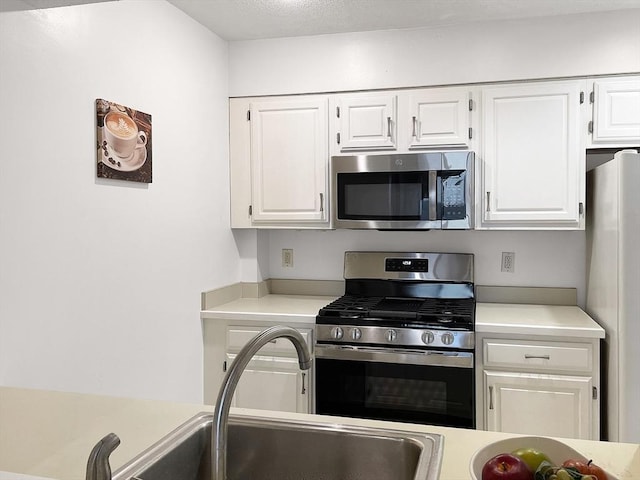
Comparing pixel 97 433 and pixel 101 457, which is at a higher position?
pixel 101 457

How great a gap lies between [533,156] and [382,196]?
2.51 feet

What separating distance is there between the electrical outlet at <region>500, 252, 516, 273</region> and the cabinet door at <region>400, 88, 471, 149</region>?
705mm

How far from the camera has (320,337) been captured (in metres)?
A: 2.77

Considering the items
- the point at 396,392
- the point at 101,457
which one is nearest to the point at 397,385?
the point at 396,392

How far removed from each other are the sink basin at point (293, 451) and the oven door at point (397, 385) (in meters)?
1.38

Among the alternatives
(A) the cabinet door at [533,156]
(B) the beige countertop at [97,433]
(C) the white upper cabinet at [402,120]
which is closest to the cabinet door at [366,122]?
A: (C) the white upper cabinet at [402,120]

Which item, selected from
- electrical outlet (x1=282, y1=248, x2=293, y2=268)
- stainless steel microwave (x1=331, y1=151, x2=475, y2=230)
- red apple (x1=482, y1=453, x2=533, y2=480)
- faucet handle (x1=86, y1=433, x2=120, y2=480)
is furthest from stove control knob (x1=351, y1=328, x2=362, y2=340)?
faucet handle (x1=86, y1=433, x2=120, y2=480)

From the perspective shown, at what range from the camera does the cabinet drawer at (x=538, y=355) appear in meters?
2.53

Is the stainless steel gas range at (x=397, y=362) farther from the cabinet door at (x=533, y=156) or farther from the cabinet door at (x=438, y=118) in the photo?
the cabinet door at (x=438, y=118)

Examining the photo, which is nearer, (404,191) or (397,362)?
(397,362)

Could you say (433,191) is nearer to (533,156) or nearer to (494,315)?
(533,156)

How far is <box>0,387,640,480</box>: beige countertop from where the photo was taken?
3.73 ft

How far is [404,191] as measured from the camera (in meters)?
2.90

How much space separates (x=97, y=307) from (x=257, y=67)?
1.68 meters
